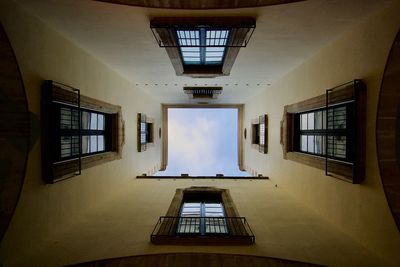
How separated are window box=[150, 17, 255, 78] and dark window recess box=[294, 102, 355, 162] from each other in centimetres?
253

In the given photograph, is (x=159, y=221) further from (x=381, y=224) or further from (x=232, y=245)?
(x=381, y=224)

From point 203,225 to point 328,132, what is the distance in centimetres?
353

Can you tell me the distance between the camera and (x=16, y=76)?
507 centimetres

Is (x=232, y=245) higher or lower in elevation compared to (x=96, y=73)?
lower

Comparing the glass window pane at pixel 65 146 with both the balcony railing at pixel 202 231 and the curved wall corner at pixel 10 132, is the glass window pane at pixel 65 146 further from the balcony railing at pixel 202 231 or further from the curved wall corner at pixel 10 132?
the balcony railing at pixel 202 231

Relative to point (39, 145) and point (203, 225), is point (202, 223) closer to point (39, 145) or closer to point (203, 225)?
point (203, 225)

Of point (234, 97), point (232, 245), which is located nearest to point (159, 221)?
point (232, 245)

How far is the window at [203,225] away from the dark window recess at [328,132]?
8.20 feet

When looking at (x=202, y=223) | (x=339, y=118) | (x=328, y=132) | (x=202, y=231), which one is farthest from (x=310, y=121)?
(x=202, y=231)

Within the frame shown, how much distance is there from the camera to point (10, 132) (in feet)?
16.6

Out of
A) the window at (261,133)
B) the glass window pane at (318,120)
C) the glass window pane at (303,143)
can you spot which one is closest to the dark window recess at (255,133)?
the window at (261,133)

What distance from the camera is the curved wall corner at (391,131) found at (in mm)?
4801

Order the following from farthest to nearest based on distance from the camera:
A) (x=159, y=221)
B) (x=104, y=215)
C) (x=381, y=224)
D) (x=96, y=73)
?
(x=96, y=73) → (x=104, y=215) → (x=159, y=221) → (x=381, y=224)

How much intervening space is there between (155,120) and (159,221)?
1152cm
